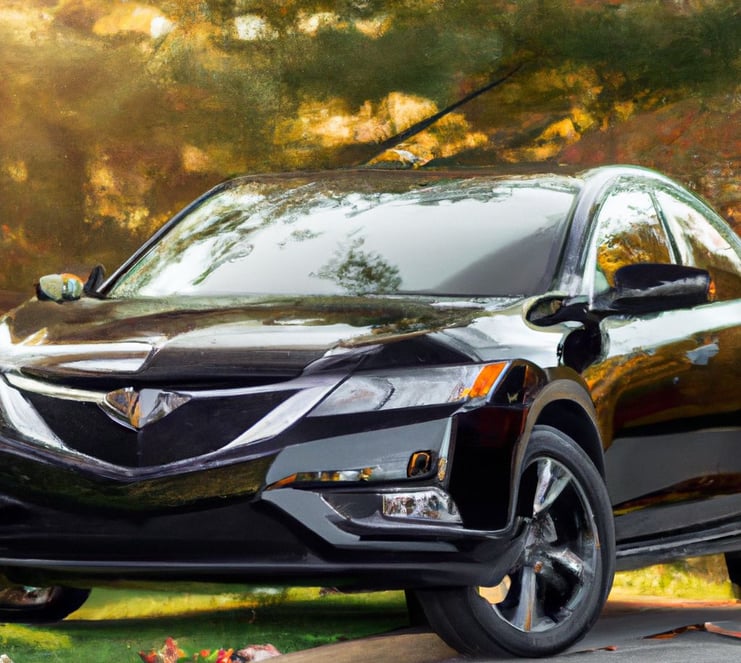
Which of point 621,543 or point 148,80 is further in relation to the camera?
point 148,80

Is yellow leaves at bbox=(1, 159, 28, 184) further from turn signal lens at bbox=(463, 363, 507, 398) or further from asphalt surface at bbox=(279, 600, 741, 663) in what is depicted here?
turn signal lens at bbox=(463, 363, 507, 398)

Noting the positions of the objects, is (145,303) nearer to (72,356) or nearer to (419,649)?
(72,356)

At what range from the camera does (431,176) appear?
6531mm

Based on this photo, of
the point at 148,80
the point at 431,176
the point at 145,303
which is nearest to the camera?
the point at 145,303

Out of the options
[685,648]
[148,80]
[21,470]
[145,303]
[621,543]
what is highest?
[148,80]

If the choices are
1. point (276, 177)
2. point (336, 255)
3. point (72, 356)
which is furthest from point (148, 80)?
point (72, 356)

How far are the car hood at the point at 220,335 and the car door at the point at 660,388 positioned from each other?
0.62m

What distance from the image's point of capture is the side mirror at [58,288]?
5.89 metres

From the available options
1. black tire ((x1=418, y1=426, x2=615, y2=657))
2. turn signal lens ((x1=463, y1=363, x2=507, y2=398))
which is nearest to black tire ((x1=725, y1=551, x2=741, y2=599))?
black tire ((x1=418, y1=426, x2=615, y2=657))

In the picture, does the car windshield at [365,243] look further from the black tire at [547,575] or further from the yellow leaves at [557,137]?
the yellow leaves at [557,137]

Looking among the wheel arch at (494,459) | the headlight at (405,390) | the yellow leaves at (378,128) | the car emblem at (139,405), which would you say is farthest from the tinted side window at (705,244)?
the yellow leaves at (378,128)

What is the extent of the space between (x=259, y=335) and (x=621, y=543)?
1673mm

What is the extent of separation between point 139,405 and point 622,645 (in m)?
2.07

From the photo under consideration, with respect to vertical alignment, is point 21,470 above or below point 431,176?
below
